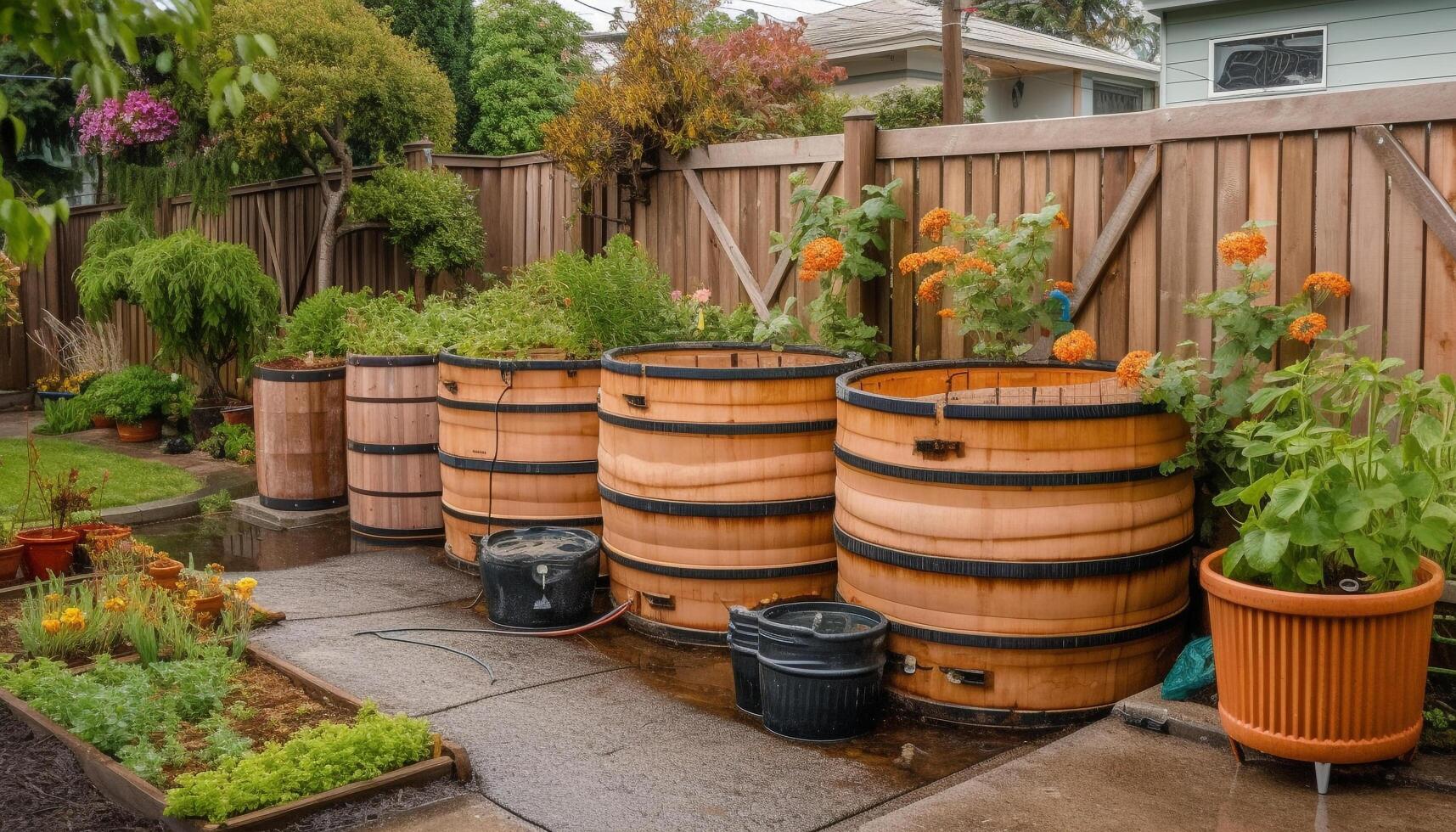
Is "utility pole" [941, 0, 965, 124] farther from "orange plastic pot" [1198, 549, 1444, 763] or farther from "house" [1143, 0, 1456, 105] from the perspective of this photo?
"orange plastic pot" [1198, 549, 1444, 763]

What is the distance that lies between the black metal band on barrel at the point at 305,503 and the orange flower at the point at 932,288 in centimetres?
420

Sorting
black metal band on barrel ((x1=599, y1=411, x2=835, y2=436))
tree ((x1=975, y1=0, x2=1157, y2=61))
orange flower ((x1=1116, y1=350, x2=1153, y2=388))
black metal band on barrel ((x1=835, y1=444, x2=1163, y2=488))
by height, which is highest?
tree ((x1=975, y1=0, x2=1157, y2=61))

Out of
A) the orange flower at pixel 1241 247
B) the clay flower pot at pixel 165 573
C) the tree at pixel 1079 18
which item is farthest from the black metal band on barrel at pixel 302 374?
the tree at pixel 1079 18

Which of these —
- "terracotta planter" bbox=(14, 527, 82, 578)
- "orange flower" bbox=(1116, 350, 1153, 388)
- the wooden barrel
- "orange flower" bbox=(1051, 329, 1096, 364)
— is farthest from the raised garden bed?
the wooden barrel

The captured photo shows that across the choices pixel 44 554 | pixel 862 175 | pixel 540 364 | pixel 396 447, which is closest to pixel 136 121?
pixel 396 447

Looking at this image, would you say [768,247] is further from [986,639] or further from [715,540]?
[986,639]

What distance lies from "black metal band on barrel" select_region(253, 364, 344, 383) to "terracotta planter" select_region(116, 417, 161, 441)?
4.09m

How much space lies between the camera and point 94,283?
11508 millimetres

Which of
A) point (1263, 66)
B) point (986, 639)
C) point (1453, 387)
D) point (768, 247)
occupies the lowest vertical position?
point (986, 639)

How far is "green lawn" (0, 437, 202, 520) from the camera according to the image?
28.8 ft

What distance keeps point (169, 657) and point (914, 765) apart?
2876 mm

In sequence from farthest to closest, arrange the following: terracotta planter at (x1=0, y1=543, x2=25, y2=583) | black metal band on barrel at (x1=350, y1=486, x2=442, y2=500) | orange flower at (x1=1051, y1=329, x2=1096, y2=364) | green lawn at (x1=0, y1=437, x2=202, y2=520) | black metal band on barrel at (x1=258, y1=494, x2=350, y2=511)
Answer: green lawn at (x1=0, y1=437, x2=202, y2=520), black metal band on barrel at (x1=258, y1=494, x2=350, y2=511), black metal band on barrel at (x1=350, y1=486, x2=442, y2=500), terracotta planter at (x1=0, y1=543, x2=25, y2=583), orange flower at (x1=1051, y1=329, x2=1096, y2=364)

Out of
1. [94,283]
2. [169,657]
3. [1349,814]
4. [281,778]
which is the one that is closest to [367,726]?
[281,778]

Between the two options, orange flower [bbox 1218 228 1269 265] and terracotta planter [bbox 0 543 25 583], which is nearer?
orange flower [bbox 1218 228 1269 265]
